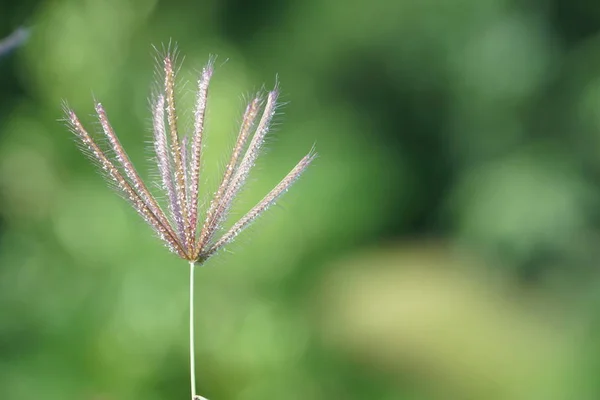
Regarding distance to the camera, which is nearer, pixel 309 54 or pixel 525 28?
pixel 309 54

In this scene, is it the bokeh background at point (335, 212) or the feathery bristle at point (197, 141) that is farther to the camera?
the bokeh background at point (335, 212)

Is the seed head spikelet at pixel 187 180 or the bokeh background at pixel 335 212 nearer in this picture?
the seed head spikelet at pixel 187 180

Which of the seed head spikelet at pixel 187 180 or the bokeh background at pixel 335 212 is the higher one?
the bokeh background at pixel 335 212

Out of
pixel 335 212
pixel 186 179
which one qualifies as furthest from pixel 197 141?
pixel 335 212

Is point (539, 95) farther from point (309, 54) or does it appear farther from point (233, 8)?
point (233, 8)

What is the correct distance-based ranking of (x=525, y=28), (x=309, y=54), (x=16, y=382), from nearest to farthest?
(x=16, y=382) < (x=309, y=54) < (x=525, y=28)

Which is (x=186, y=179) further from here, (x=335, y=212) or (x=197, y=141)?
(x=335, y=212)

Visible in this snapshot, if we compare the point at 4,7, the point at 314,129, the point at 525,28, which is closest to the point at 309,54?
the point at 314,129
